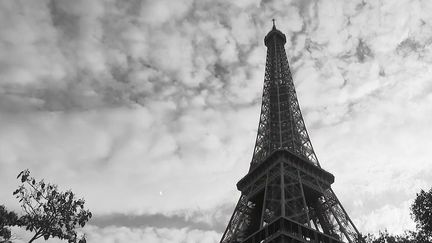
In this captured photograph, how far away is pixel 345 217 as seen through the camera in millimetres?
44812

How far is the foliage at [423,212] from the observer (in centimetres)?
2392

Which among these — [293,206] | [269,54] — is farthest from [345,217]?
[269,54]

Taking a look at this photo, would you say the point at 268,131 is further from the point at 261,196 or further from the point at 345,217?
the point at 345,217

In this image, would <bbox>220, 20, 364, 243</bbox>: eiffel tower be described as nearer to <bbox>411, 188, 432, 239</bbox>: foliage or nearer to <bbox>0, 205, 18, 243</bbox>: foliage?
<bbox>411, 188, 432, 239</bbox>: foliage

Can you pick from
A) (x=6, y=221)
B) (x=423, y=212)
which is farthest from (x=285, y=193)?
(x=6, y=221)

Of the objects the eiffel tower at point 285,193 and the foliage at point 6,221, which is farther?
the eiffel tower at point 285,193

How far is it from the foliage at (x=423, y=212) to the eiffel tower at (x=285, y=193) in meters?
4.59

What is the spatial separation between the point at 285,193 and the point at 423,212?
22.9 meters

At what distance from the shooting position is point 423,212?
24.3 meters

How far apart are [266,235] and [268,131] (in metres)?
25.7

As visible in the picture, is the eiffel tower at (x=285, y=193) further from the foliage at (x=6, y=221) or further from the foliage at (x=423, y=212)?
the foliage at (x=6, y=221)

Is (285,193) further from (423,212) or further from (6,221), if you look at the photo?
(6,221)

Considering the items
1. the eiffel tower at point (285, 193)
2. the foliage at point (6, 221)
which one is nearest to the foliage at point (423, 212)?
the eiffel tower at point (285, 193)

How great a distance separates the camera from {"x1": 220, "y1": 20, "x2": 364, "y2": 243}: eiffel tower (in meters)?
37.6
